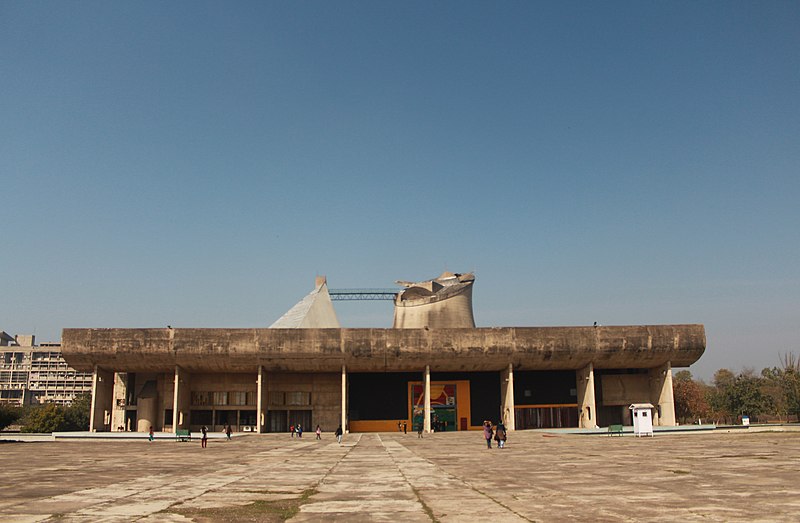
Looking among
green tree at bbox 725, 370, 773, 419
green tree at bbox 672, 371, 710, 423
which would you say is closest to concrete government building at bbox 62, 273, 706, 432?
green tree at bbox 672, 371, 710, 423

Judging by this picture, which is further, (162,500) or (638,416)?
(638,416)

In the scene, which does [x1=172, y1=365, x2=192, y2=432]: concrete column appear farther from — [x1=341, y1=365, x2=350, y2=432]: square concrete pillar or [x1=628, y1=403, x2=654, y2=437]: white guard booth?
[x1=628, y1=403, x2=654, y2=437]: white guard booth

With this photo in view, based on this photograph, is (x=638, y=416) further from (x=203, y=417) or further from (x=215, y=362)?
(x=203, y=417)

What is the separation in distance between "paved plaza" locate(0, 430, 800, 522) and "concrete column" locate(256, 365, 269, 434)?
34.0 metres

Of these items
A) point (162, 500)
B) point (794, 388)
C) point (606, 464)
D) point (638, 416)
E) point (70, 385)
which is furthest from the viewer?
point (70, 385)

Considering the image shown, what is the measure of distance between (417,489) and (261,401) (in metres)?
47.0

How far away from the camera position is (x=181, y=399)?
2405 inches

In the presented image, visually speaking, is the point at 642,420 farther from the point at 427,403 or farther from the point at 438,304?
the point at 438,304

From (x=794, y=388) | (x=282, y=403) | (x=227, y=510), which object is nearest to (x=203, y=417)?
(x=282, y=403)

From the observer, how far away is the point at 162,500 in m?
13.6

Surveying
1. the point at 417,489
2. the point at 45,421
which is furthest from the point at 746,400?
the point at 45,421

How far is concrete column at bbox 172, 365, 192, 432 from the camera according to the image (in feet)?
195

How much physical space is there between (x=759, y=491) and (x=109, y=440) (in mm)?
45869

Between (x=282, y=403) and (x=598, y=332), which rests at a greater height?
(x=598, y=332)
